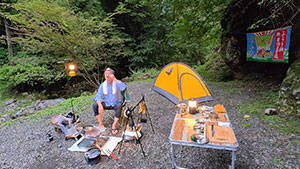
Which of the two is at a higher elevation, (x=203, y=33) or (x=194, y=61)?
(x=203, y=33)

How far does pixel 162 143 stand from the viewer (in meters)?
2.60

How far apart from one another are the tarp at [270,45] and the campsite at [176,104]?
0.02 metres

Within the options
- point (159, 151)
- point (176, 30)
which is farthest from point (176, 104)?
point (176, 30)

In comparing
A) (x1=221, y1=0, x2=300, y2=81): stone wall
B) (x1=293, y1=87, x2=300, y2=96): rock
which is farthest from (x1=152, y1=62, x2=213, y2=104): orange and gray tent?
(x1=221, y1=0, x2=300, y2=81): stone wall

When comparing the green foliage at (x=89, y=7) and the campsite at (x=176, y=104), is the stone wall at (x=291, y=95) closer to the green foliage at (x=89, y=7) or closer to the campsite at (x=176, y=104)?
the campsite at (x=176, y=104)

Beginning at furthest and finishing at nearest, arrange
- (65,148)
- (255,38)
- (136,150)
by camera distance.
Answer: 1. (255,38)
2. (65,148)
3. (136,150)

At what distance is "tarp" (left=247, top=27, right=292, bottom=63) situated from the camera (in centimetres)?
382

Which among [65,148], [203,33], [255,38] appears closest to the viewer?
[65,148]

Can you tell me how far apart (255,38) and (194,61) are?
21.0 ft

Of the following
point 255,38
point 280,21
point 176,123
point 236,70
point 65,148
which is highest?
point 280,21

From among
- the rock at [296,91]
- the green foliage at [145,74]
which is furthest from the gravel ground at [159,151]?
the green foliage at [145,74]

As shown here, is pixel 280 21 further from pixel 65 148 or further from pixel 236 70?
pixel 65 148

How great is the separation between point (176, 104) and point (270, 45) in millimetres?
3161

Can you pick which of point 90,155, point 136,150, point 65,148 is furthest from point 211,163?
point 65,148
